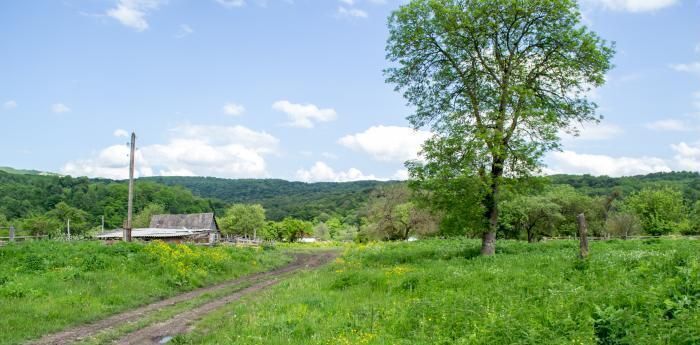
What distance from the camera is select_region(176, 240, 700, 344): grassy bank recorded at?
7.47 m

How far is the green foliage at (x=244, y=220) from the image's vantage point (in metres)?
113

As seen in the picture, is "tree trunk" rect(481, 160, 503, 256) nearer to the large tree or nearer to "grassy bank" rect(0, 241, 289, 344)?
the large tree

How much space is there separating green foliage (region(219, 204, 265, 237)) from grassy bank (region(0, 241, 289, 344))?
85.6m

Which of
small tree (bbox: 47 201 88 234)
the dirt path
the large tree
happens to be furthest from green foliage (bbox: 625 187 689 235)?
small tree (bbox: 47 201 88 234)

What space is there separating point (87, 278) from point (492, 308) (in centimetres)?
1681

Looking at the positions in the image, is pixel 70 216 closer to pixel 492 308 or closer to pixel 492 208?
pixel 492 208

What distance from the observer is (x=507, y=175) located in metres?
23.2

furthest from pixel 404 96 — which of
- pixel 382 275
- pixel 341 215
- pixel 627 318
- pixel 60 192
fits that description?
pixel 341 215

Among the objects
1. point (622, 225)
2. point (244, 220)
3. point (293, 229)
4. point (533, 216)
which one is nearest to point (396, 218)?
point (533, 216)

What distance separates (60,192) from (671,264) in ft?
524

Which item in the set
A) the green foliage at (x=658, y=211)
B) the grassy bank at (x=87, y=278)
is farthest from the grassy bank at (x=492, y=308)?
the green foliage at (x=658, y=211)

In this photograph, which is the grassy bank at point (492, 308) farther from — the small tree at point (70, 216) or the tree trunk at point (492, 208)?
the small tree at point (70, 216)

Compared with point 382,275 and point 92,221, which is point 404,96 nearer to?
point 382,275

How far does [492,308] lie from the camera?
32.6 feet
